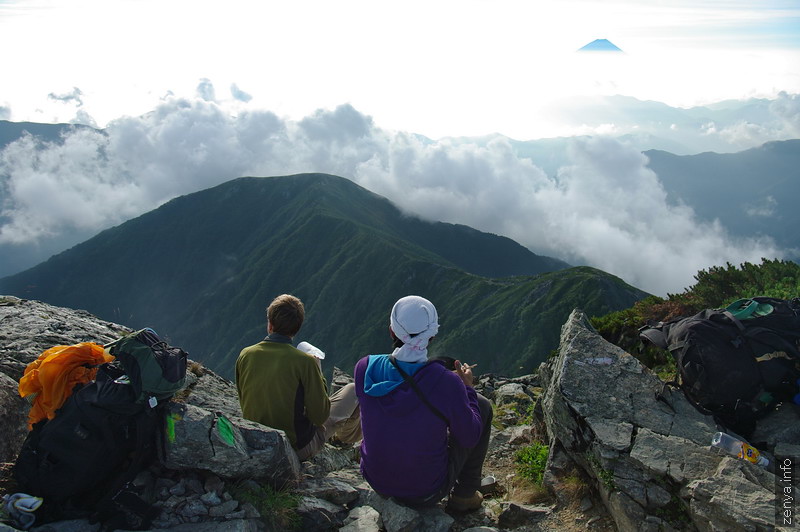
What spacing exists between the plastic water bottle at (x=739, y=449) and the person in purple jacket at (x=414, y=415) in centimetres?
335

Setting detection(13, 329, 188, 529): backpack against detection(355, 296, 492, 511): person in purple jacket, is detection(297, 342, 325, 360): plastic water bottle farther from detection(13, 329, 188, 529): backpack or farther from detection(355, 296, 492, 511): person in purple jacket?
detection(13, 329, 188, 529): backpack

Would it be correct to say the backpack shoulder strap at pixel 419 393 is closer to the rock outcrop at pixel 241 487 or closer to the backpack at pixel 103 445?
the rock outcrop at pixel 241 487

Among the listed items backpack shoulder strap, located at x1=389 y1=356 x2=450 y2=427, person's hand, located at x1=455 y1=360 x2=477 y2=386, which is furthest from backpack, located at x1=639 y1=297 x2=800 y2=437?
backpack shoulder strap, located at x1=389 y1=356 x2=450 y2=427

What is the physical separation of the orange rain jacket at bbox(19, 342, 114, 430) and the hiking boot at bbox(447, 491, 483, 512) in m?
5.25

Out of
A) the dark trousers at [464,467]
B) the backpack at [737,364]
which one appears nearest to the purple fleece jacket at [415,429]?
the dark trousers at [464,467]

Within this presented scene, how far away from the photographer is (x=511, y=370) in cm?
15188

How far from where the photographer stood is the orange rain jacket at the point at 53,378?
6.22 m

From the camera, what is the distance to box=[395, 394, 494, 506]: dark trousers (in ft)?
22.0

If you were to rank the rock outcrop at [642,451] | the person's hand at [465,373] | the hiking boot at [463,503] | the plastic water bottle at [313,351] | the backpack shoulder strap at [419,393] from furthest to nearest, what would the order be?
the plastic water bottle at [313,351]
the person's hand at [465,373]
the hiking boot at [463,503]
the backpack shoulder strap at [419,393]
the rock outcrop at [642,451]

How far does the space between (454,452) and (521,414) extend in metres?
9.01

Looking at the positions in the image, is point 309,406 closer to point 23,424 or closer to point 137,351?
point 137,351

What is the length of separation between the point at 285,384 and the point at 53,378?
3034mm

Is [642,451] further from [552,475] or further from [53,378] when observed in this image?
[53,378]

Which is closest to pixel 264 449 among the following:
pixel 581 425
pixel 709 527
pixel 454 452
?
pixel 454 452
